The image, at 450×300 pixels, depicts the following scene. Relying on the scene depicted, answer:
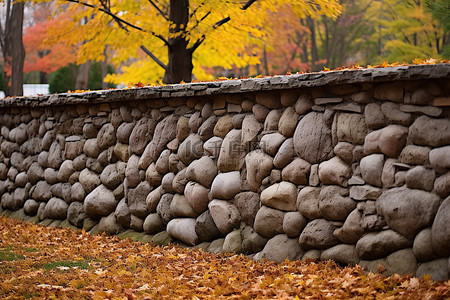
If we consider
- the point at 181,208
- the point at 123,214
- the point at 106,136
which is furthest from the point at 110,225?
the point at 181,208

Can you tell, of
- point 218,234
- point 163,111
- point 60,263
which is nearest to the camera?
point 60,263

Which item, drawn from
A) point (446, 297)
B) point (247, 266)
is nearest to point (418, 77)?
point (446, 297)

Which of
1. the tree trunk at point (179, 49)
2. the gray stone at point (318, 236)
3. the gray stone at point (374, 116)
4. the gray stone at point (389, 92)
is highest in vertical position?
the tree trunk at point (179, 49)

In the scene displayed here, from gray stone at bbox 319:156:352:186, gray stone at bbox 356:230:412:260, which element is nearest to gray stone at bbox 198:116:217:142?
gray stone at bbox 319:156:352:186

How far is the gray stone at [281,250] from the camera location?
4.85 metres

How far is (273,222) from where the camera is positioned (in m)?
5.02

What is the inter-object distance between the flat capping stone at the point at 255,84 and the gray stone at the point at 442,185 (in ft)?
2.29

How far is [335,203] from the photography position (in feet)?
14.9

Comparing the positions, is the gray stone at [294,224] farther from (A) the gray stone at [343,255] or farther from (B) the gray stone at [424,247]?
(B) the gray stone at [424,247]

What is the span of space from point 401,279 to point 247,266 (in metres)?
1.35

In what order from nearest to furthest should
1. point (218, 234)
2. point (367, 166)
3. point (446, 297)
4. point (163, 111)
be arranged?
point (446, 297), point (367, 166), point (218, 234), point (163, 111)

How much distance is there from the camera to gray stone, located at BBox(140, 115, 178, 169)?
6.20m

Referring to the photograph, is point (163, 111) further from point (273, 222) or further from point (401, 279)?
point (401, 279)

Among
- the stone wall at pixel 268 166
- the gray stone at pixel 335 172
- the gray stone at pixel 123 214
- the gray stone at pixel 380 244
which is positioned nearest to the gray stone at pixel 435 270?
the stone wall at pixel 268 166
